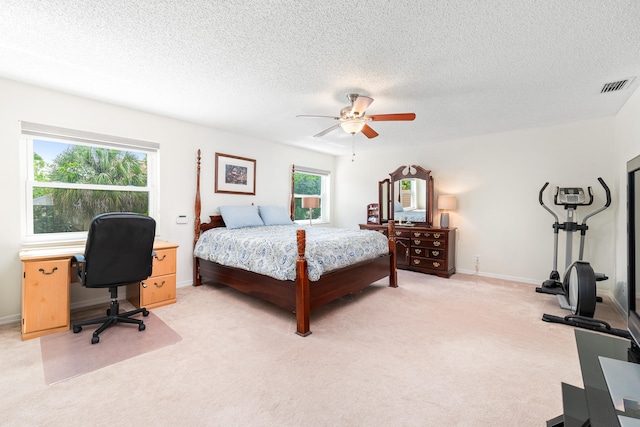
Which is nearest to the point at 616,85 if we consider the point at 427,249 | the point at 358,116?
the point at 358,116

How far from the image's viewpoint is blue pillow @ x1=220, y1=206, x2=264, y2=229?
14.1 ft

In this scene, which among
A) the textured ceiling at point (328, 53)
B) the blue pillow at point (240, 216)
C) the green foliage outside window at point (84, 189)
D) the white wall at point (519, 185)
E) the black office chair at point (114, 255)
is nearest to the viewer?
the textured ceiling at point (328, 53)

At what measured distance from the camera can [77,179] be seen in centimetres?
333

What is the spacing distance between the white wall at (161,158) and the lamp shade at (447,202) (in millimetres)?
2775

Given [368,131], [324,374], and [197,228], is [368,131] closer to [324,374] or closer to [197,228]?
[324,374]

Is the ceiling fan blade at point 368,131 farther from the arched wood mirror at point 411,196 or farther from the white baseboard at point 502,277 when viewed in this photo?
the white baseboard at point 502,277

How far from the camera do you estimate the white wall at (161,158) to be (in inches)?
111

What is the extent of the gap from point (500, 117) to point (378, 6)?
9.59ft

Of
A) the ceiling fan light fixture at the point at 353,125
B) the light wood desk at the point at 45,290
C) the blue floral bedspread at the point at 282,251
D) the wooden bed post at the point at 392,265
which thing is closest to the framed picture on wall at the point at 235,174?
the blue floral bedspread at the point at 282,251

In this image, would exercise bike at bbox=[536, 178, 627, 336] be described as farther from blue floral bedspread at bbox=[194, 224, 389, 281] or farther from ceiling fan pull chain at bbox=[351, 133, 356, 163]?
ceiling fan pull chain at bbox=[351, 133, 356, 163]

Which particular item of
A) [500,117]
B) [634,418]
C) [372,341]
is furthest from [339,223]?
[634,418]

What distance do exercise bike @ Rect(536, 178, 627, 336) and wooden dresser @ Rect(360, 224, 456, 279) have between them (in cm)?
135

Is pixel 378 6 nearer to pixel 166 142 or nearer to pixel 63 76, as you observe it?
pixel 63 76

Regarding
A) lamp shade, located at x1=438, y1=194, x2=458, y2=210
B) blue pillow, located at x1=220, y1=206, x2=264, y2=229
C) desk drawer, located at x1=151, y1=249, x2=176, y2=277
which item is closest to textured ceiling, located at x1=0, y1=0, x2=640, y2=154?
blue pillow, located at x1=220, y1=206, x2=264, y2=229
